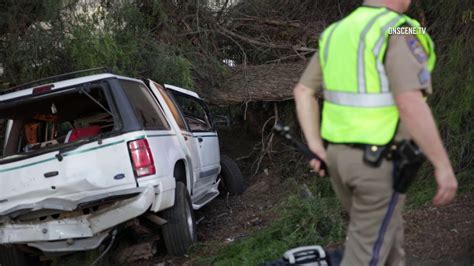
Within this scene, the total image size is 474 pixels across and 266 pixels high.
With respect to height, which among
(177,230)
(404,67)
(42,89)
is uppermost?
(404,67)

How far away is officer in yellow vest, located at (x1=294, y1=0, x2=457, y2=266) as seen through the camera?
2.45 metres

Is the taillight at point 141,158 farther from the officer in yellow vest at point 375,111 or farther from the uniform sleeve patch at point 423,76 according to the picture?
the uniform sleeve patch at point 423,76

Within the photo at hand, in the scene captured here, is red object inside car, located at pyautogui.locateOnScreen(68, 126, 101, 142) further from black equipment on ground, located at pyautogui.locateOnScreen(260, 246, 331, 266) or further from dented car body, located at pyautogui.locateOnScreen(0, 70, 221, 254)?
black equipment on ground, located at pyautogui.locateOnScreen(260, 246, 331, 266)

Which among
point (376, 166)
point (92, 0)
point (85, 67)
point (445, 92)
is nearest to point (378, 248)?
point (376, 166)

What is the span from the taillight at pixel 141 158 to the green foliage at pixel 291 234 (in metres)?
1.03

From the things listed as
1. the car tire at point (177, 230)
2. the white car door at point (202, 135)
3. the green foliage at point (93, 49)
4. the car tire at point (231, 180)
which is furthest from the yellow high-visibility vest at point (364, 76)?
the car tire at point (231, 180)

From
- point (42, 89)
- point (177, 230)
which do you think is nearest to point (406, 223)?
point (177, 230)

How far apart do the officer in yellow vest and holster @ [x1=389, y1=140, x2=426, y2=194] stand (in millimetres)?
30

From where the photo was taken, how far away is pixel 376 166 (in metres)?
2.55

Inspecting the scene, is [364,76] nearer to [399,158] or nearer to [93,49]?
[399,158]

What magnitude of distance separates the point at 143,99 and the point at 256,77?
3844 mm

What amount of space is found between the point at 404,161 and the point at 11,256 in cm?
462

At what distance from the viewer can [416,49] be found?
8.29 ft

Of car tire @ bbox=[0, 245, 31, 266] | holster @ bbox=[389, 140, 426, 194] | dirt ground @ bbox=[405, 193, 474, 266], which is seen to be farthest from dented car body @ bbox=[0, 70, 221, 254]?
holster @ bbox=[389, 140, 426, 194]
